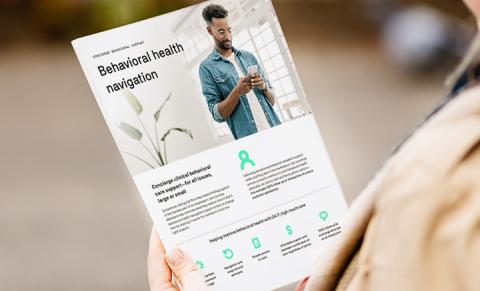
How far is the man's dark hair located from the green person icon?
0.58 feet

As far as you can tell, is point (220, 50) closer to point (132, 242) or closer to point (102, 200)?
point (132, 242)

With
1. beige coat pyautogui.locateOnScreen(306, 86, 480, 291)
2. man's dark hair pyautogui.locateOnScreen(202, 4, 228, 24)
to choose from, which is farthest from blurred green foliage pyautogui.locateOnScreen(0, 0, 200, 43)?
beige coat pyautogui.locateOnScreen(306, 86, 480, 291)

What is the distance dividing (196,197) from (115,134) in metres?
0.13

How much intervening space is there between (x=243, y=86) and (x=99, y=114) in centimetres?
185

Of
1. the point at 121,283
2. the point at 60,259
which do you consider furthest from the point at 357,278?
the point at 60,259

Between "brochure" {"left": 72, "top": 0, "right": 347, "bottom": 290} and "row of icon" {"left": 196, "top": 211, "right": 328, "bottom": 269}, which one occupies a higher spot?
"brochure" {"left": 72, "top": 0, "right": 347, "bottom": 290}

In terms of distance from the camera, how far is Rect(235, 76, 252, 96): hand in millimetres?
821

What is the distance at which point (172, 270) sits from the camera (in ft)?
2.60

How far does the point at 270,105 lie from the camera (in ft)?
2.74

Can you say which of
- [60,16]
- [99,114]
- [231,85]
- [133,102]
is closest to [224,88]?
[231,85]

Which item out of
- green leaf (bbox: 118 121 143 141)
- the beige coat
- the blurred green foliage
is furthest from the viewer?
the blurred green foliage

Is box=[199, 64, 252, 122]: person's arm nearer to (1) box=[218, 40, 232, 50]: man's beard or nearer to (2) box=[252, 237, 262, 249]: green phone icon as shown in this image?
(1) box=[218, 40, 232, 50]: man's beard

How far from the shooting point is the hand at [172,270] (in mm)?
776

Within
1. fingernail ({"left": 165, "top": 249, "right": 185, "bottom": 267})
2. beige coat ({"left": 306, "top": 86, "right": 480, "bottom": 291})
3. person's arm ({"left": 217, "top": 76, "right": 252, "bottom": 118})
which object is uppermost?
person's arm ({"left": 217, "top": 76, "right": 252, "bottom": 118})
